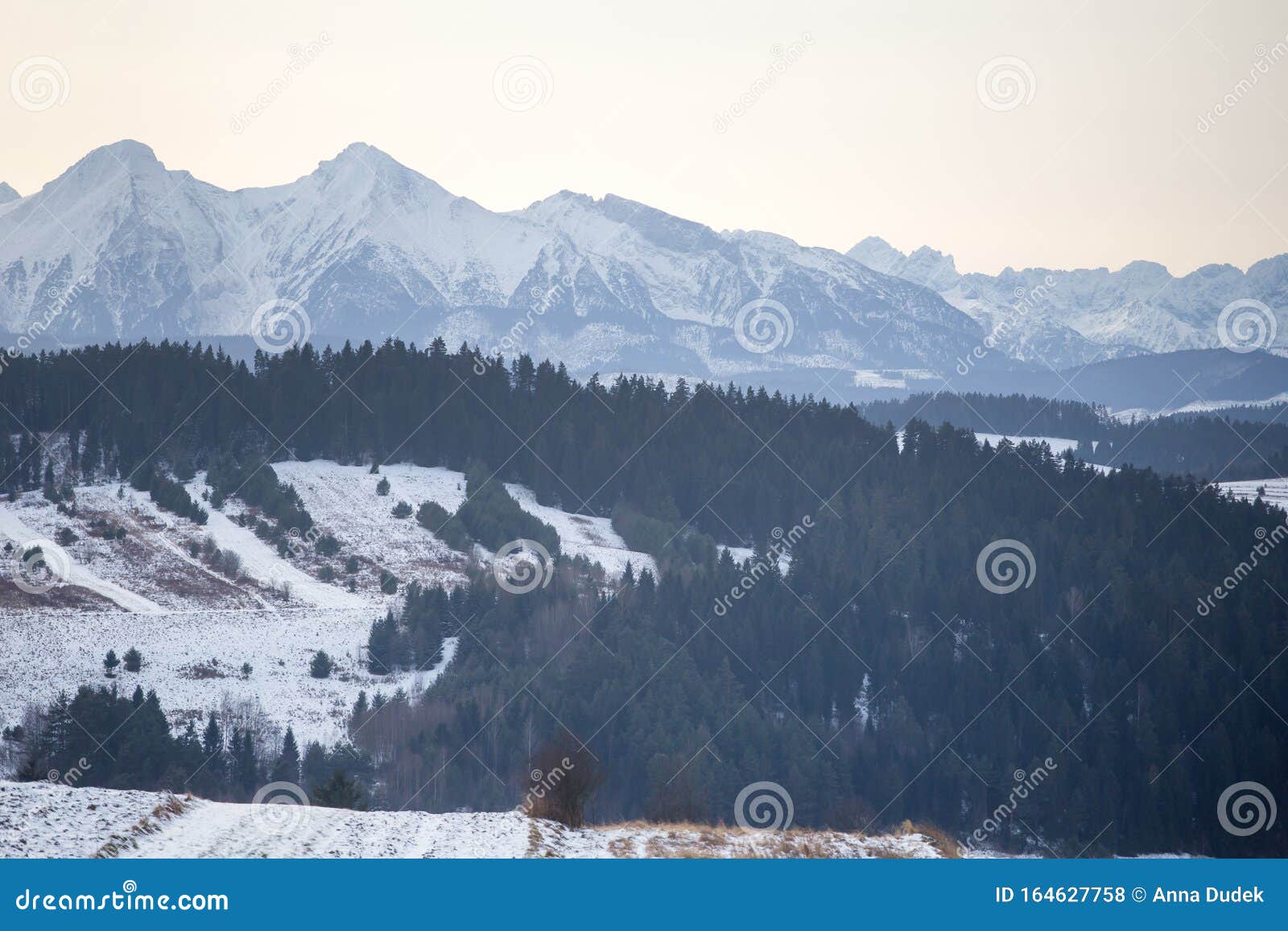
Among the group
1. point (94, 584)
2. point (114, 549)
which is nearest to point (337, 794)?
point (94, 584)

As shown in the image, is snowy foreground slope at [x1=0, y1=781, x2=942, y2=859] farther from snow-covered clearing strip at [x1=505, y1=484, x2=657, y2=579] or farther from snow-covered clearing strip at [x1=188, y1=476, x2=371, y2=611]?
snow-covered clearing strip at [x1=505, y1=484, x2=657, y2=579]

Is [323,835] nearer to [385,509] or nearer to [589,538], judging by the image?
[385,509]

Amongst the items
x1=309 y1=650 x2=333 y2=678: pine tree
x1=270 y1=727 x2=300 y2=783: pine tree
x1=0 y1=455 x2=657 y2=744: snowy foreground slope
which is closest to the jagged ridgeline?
x1=0 y1=455 x2=657 y2=744: snowy foreground slope

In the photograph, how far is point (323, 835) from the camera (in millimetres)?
26266

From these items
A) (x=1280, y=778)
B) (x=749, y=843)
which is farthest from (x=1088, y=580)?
(x=749, y=843)

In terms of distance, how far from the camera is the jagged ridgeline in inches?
3789

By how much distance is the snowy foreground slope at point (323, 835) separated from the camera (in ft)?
79.7

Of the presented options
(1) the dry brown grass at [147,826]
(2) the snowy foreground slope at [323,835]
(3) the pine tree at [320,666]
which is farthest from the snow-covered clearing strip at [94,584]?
(2) the snowy foreground slope at [323,835]

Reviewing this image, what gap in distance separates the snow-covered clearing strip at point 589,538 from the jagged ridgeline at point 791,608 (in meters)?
2.66

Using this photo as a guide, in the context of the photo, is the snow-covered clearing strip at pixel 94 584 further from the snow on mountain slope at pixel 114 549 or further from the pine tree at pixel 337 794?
the pine tree at pixel 337 794

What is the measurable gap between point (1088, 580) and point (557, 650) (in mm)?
62522

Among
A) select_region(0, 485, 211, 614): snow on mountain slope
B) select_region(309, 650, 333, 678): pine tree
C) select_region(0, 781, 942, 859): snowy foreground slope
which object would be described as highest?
select_region(0, 485, 211, 614): snow on mountain slope

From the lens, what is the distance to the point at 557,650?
104 meters

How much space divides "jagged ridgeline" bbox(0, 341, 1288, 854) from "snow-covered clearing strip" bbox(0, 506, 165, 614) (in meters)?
14.2
